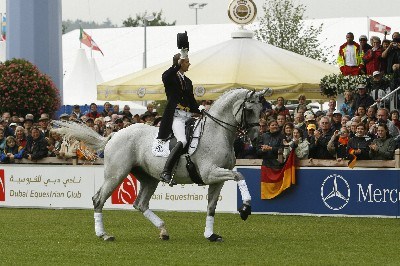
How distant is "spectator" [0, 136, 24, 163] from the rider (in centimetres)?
882

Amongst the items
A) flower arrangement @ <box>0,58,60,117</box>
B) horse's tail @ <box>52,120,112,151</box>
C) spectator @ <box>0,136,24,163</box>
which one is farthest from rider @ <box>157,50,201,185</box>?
flower arrangement @ <box>0,58,60,117</box>

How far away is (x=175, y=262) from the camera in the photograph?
46.4 ft

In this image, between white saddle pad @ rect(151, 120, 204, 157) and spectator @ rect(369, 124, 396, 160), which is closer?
white saddle pad @ rect(151, 120, 204, 157)

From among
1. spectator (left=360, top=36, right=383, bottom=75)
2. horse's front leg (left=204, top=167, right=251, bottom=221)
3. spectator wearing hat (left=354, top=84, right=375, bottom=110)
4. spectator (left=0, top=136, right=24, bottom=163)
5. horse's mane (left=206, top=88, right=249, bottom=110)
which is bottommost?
spectator (left=0, top=136, right=24, bottom=163)

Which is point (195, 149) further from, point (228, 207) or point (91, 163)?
point (91, 163)

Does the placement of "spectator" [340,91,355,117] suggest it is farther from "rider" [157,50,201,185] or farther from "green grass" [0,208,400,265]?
"rider" [157,50,201,185]

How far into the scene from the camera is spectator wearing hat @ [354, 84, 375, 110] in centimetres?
2466

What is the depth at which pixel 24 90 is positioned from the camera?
32.6 meters

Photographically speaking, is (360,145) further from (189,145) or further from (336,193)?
(189,145)

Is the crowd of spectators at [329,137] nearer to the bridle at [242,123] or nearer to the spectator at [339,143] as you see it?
the spectator at [339,143]

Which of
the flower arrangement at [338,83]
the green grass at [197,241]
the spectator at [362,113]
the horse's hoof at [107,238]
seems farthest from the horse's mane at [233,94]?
the flower arrangement at [338,83]

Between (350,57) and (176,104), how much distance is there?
1059 centimetres

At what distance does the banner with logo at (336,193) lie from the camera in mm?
21156

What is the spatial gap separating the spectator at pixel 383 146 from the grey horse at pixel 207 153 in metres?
4.92
